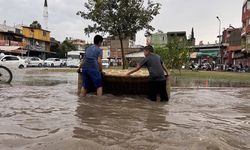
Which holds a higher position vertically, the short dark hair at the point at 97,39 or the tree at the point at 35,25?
the tree at the point at 35,25

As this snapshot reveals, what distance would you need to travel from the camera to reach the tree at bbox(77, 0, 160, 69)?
32250 mm

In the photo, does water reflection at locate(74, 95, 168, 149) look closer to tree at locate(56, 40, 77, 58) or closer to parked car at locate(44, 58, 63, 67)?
parked car at locate(44, 58, 63, 67)

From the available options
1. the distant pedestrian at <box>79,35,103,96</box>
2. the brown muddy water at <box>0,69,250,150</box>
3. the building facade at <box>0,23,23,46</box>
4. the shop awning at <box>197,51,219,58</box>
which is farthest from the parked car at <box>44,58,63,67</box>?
the brown muddy water at <box>0,69,250,150</box>

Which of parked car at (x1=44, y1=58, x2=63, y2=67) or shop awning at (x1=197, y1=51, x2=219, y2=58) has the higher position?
shop awning at (x1=197, y1=51, x2=219, y2=58)

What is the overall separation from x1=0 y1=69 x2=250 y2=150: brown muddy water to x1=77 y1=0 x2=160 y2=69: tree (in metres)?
23.4

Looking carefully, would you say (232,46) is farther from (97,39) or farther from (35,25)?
(97,39)

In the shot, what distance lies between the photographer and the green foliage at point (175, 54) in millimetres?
34500

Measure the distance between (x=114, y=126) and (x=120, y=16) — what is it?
26.8 metres

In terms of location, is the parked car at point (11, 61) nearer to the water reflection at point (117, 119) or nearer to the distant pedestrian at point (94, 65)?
the distant pedestrian at point (94, 65)

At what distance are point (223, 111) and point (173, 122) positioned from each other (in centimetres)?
246

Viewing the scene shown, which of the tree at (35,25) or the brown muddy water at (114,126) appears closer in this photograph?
the brown muddy water at (114,126)

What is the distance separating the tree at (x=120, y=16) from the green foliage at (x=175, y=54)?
253cm

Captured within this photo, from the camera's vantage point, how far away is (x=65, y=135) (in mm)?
5082

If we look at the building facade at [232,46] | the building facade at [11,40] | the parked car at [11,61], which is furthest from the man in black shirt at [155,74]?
the building facade at [232,46]
